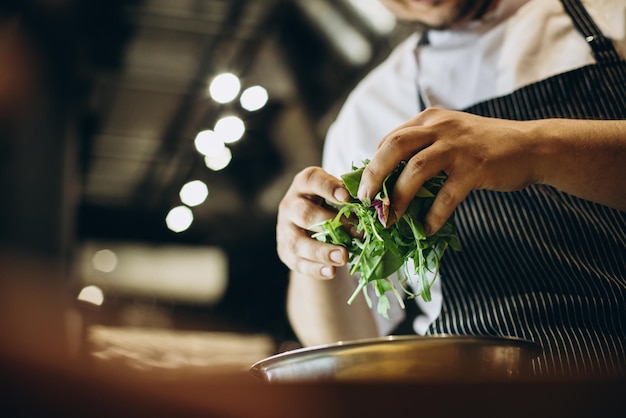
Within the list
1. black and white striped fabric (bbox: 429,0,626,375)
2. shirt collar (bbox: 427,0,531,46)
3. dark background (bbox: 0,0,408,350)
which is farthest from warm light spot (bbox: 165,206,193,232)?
black and white striped fabric (bbox: 429,0,626,375)

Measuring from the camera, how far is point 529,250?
1.65 m

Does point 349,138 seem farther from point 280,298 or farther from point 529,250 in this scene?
point 280,298

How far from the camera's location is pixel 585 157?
1346 mm

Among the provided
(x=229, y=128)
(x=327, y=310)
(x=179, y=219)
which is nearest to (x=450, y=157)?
(x=327, y=310)

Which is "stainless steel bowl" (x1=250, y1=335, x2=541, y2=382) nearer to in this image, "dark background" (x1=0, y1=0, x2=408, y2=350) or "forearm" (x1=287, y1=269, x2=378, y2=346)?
"forearm" (x1=287, y1=269, x2=378, y2=346)

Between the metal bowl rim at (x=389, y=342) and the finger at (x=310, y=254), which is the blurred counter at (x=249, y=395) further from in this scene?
the finger at (x=310, y=254)

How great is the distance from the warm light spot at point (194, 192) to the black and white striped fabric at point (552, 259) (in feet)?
19.3

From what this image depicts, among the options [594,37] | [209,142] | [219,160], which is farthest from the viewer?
[219,160]

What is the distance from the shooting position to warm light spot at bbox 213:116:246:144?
5383 mm

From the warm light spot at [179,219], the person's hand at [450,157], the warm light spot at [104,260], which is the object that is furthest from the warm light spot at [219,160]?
the person's hand at [450,157]

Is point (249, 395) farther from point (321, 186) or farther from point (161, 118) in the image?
point (161, 118)

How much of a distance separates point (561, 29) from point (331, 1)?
9.25 feet

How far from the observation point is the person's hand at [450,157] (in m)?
1.14

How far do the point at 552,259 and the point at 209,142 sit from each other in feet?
14.6
